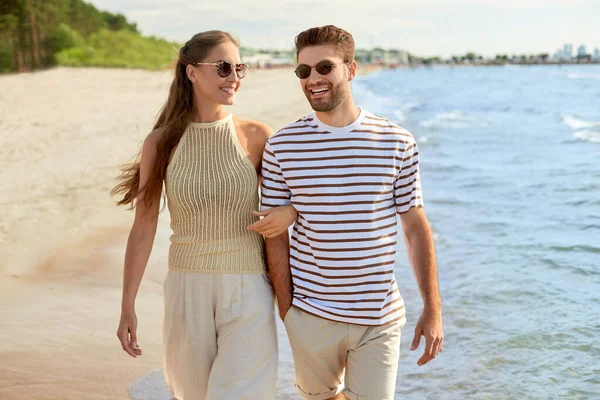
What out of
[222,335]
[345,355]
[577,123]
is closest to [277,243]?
[222,335]

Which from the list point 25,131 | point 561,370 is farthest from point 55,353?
point 25,131

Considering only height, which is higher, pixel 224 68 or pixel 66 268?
pixel 224 68

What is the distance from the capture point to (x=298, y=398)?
4859 millimetres

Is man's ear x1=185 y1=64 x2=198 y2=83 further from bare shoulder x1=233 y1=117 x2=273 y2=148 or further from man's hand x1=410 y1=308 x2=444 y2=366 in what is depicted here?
man's hand x1=410 y1=308 x2=444 y2=366

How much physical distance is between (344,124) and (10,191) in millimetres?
8251

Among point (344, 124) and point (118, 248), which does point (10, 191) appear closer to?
point (118, 248)

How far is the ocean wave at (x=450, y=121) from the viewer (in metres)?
27.4

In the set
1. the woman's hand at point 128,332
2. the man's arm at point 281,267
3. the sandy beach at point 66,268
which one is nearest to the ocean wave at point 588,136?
the sandy beach at point 66,268

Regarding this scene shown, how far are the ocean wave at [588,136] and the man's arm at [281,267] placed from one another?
19589 millimetres

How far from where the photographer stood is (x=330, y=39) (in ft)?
10.4

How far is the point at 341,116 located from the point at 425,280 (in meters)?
0.74

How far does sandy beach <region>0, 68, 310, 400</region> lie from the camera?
485 cm

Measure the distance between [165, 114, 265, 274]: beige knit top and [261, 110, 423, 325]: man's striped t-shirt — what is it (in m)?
0.22

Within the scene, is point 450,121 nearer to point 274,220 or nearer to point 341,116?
point 341,116
